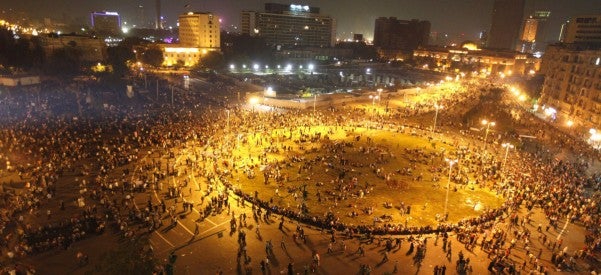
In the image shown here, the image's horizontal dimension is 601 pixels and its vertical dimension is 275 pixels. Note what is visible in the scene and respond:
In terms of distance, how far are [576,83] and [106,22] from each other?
159 meters

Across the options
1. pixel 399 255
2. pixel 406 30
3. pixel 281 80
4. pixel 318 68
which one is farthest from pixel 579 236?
pixel 406 30

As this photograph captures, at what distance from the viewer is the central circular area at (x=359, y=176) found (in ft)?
86.9

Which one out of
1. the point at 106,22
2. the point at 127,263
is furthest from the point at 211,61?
the point at 106,22

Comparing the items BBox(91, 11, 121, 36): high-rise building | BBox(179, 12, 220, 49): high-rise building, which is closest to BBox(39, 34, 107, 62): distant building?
BBox(179, 12, 220, 49): high-rise building

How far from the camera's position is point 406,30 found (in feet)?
601

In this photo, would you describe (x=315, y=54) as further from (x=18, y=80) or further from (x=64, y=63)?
(x=18, y=80)

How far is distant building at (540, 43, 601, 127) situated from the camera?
5647 centimetres

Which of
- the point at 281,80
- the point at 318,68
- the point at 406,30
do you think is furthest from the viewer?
the point at 406,30

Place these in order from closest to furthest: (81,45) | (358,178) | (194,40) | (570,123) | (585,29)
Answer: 1. (358,178)
2. (570,123)
3. (81,45)
4. (585,29)
5. (194,40)

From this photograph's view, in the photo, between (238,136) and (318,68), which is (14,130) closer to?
(238,136)

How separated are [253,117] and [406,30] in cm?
15071

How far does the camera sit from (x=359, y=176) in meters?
32.8

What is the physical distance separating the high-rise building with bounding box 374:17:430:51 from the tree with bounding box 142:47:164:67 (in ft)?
390

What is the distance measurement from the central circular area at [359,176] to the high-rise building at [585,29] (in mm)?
69922
